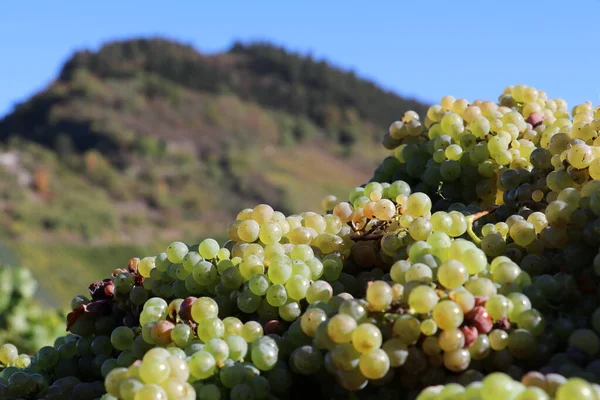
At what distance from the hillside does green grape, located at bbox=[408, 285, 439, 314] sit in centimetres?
2464

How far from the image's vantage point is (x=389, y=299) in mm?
789

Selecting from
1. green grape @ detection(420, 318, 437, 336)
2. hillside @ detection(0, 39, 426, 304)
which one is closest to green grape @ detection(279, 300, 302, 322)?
green grape @ detection(420, 318, 437, 336)

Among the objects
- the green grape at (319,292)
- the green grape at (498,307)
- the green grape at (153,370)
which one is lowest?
the green grape at (153,370)

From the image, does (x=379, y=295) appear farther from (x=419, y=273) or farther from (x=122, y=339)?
(x=122, y=339)

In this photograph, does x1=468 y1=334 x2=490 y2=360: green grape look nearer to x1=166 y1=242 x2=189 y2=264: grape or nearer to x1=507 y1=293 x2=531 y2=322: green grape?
x1=507 y1=293 x2=531 y2=322: green grape

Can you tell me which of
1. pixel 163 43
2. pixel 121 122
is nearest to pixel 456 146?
pixel 121 122

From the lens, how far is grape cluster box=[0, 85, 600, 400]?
0.77 meters

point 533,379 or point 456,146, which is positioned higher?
point 456,146

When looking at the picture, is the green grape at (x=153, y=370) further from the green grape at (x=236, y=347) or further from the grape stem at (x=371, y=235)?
the grape stem at (x=371, y=235)

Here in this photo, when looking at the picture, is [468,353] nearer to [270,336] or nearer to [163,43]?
[270,336]

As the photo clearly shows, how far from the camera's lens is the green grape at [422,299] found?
2.53 feet

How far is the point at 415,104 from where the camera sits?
45.8 meters

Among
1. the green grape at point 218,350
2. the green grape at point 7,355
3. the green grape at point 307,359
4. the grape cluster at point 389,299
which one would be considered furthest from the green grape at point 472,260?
the green grape at point 7,355

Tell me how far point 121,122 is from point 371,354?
3923 cm
